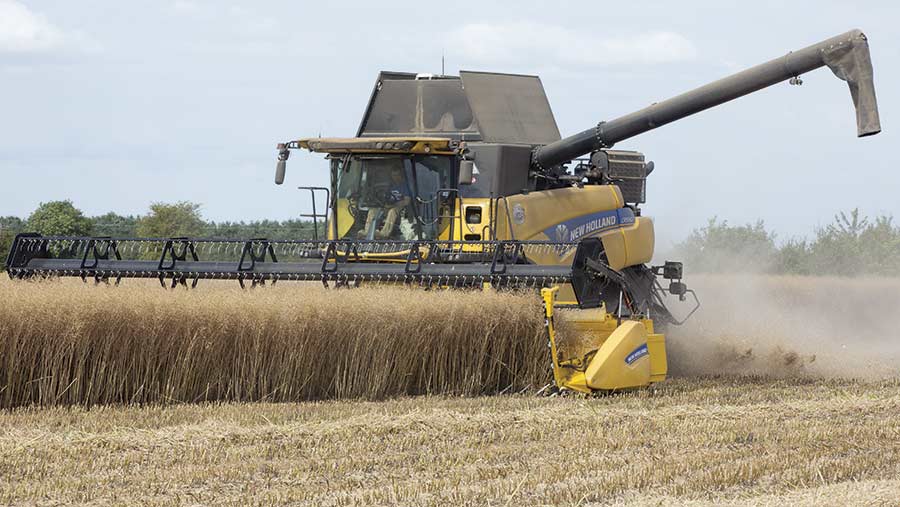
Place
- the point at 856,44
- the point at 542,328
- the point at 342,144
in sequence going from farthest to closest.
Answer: the point at 342,144 → the point at 856,44 → the point at 542,328

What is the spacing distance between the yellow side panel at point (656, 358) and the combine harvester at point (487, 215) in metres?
0.01

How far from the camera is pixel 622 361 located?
30.2 ft

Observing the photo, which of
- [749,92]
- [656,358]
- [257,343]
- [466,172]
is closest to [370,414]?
[257,343]

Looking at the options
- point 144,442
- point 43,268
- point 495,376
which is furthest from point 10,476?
point 43,268

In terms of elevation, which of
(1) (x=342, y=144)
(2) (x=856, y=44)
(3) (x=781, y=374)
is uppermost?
(2) (x=856, y=44)

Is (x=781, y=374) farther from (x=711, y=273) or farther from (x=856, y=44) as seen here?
(x=711, y=273)

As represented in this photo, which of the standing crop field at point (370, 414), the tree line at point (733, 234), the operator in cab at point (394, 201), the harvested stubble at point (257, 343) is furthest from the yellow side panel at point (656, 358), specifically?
the tree line at point (733, 234)

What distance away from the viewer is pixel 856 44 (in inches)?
404

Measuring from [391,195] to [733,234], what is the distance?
14.8m

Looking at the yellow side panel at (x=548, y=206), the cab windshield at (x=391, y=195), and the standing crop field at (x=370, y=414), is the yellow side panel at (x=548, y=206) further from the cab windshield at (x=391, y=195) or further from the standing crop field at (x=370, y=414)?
the standing crop field at (x=370, y=414)

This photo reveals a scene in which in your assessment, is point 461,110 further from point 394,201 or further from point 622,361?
point 622,361

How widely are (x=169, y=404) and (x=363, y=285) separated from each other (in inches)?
90.2

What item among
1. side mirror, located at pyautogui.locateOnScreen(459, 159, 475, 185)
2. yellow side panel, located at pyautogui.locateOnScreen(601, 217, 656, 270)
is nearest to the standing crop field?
side mirror, located at pyautogui.locateOnScreen(459, 159, 475, 185)

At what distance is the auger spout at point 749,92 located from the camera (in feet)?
33.7
